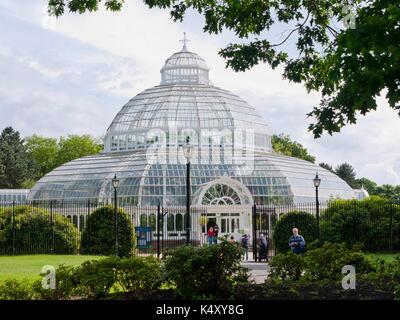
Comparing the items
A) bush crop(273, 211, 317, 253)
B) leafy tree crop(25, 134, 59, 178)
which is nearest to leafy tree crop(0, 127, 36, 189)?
leafy tree crop(25, 134, 59, 178)

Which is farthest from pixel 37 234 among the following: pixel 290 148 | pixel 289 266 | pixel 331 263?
pixel 290 148

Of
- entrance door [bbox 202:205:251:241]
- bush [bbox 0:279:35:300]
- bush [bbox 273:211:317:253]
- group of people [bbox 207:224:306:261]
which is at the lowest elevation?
bush [bbox 0:279:35:300]

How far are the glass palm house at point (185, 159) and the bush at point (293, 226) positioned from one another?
981 cm

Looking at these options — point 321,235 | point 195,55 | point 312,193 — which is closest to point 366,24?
point 321,235

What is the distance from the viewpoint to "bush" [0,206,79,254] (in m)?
27.9

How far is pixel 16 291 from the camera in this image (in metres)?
10.4

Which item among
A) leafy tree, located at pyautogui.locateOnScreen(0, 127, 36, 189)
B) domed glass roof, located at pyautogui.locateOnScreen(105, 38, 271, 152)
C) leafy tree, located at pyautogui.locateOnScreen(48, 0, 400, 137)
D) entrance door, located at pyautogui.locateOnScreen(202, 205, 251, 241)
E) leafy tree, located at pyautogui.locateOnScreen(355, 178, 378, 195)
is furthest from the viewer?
leafy tree, located at pyautogui.locateOnScreen(355, 178, 378, 195)

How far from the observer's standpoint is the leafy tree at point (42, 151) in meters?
78.7

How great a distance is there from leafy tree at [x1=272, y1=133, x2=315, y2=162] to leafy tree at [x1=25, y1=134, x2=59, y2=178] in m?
26.9

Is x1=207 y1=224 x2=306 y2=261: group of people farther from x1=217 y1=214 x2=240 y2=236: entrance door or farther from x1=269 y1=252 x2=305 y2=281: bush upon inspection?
x1=217 y1=214 x2=240 y2=236: entrance door

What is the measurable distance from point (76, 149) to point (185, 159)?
117 feet

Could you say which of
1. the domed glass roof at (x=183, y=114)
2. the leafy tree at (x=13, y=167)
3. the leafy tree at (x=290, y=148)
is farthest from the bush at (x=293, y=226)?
the leafy tree at (x=13, y=167)

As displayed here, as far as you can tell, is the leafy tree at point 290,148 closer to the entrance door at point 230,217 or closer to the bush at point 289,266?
the entrance door at point 230,217

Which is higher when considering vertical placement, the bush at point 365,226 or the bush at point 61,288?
the bush at point 365,226
